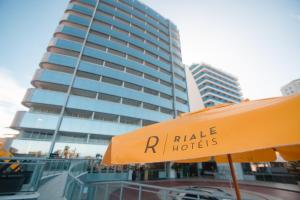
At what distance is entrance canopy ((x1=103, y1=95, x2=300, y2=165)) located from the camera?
3.50 feet

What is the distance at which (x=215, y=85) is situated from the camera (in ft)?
198

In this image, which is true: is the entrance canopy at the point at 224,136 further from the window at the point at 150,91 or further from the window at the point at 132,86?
the window at the point at 150,91

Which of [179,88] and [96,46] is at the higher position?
[96,46]

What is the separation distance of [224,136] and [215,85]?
2579 inches

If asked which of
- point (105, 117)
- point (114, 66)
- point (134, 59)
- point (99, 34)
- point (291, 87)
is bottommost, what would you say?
point (105, 117)

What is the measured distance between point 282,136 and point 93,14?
1318 inches

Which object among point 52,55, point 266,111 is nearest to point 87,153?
point 52,55

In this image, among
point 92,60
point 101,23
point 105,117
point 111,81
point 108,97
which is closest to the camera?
point 105,117

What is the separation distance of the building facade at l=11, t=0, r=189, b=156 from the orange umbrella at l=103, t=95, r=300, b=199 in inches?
762

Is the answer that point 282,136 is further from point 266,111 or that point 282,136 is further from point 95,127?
point 95,127

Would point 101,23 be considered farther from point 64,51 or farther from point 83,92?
point 83,92

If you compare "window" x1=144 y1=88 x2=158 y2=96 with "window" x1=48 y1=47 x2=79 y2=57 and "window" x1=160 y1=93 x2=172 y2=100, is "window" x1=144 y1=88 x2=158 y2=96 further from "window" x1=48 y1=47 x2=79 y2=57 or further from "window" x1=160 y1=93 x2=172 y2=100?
"window" x1=48 y1=47 x2=79 y2=57

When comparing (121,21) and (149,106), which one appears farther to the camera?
(121,21)

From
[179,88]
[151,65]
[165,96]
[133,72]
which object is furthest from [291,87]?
[133,72]
